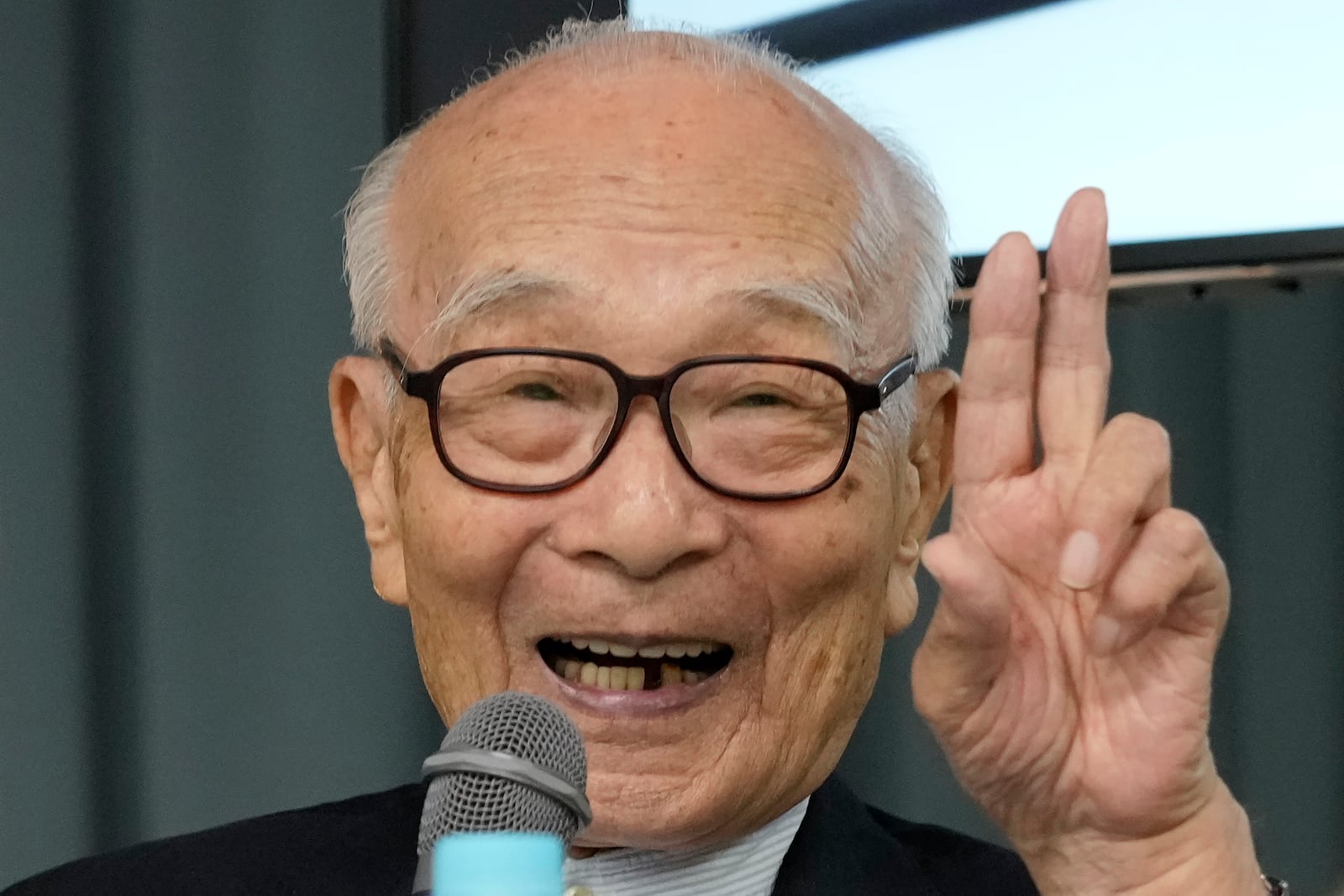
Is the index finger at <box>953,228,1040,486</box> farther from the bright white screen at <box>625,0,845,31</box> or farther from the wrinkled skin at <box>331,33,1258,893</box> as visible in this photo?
the bright white screen at <box>625,0,845,31</box>

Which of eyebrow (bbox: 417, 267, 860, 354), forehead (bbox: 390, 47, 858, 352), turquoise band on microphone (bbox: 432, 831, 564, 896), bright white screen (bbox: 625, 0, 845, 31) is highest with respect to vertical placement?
bright white screen (bbox: 625, 0, 845, 31)

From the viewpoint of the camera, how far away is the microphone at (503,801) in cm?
62

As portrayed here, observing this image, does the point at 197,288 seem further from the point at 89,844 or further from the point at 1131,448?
the point at 1131,448

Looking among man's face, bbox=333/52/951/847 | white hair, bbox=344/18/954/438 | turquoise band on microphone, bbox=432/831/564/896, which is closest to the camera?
turquoise band on microphone, bbox=432/831/564/896

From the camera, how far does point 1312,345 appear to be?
2.04 meters

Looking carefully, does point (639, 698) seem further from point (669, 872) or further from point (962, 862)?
point (962, 862)

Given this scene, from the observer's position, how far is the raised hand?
3.57ft

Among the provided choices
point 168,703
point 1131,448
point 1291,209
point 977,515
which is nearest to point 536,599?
point 977,515

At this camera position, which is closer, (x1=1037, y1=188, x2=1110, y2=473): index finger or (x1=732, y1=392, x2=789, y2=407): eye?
(x1=1037, y1=188, x2=1110, y2=473): index finger

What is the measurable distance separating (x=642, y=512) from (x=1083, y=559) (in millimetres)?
358

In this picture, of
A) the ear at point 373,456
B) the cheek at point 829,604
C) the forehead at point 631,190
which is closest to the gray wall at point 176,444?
the ear at point 373,456

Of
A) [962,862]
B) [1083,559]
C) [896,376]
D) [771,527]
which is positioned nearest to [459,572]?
[771,527]

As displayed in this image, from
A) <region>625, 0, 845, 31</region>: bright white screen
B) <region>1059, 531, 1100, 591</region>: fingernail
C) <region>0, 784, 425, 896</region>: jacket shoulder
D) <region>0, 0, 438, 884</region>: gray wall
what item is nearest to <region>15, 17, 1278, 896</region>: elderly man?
<region>1059, 531, 1100, 591</region>: fingernail

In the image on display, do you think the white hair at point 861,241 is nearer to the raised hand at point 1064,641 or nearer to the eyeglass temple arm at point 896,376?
the eyeglass temple arm at point 896,376
